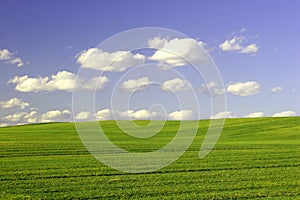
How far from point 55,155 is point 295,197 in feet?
72.6

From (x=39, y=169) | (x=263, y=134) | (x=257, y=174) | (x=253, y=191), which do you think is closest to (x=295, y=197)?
(x=253, y=191)

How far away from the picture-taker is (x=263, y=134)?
72688 millimetres

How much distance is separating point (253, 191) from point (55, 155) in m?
20.4

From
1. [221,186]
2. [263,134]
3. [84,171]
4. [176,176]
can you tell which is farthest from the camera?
[263,134]

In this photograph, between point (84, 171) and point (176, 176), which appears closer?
point (176, 176)

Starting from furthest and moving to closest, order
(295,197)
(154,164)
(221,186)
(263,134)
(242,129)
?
(242,129) → (263,134) → (154,164) → (221,186) → (295,197)

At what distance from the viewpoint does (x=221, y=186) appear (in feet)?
69.9

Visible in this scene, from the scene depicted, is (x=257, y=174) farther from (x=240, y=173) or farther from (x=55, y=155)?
(x=55, y=155)

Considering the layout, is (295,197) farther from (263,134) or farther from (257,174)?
(263,134)

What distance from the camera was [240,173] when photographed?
26.1 m

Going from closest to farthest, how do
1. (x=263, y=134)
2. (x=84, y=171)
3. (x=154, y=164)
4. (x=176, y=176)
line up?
1. (x=176, y=176)
2. (x=84, y=171)
3. (x=154, y=164)
4. (x=263, y=134)

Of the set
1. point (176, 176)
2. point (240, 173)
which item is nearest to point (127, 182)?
A: point (176, 176)

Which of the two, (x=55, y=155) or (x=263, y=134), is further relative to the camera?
(x=263, y=134)

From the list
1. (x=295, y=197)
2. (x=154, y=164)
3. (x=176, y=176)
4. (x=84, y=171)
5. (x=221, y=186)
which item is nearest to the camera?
(x=295, y=197)
